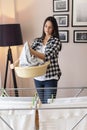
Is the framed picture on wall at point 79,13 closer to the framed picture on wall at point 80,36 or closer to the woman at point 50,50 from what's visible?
the framed picture on wall at point 80,36

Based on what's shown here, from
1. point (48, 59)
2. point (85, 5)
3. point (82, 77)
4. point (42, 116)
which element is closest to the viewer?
point (42, 116)

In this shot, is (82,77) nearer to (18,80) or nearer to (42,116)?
(18,80)

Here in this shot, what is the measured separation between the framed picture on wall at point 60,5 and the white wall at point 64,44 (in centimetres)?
5

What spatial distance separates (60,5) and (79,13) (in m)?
0.26

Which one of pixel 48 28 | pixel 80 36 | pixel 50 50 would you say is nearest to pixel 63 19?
pixel 80 36

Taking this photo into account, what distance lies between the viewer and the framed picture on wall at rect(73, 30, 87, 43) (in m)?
2.98

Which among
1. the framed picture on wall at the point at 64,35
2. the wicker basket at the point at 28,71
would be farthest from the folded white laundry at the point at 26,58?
the framed picture on wall at the point at 64,35

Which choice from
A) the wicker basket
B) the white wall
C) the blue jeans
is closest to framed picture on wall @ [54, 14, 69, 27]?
the white wall

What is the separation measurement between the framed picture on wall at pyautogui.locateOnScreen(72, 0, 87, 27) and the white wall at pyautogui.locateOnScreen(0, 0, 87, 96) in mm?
98

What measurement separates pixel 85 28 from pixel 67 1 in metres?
0.40

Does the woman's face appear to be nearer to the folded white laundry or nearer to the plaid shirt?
the plaid shirt

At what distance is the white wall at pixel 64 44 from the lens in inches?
120

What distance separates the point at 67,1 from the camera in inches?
116

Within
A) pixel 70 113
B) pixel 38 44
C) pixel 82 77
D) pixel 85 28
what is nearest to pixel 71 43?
pixel 85 28
